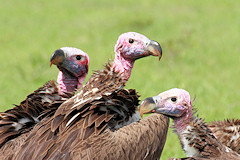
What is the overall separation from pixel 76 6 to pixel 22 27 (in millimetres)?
3815

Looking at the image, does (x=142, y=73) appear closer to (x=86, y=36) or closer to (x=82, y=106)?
(x=86, y=36)

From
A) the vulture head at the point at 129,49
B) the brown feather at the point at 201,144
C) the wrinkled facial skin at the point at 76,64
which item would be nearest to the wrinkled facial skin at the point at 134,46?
the vulture head at the point at 129,49

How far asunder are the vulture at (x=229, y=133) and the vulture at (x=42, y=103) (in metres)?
1.73

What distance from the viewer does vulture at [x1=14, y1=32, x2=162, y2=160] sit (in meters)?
3.87

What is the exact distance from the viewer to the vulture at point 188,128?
4.46m

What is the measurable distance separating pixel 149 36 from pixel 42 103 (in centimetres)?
896

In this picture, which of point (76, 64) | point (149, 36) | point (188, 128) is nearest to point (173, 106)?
point (188, 128)

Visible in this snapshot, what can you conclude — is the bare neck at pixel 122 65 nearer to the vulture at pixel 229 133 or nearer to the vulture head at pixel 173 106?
the vulture head at pixel 173 106

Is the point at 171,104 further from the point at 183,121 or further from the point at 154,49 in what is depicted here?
the point at 154,49


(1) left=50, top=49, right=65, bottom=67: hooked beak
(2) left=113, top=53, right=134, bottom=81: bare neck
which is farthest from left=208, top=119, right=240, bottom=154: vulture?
(1) left=50, top=49, right=65, bottom=67: hooked beak

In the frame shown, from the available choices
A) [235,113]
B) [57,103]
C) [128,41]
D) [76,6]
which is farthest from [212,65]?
[76,6]

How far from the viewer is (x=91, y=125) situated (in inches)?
161

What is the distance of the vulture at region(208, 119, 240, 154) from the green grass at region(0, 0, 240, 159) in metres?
0.97

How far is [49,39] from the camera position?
13.8 metres
